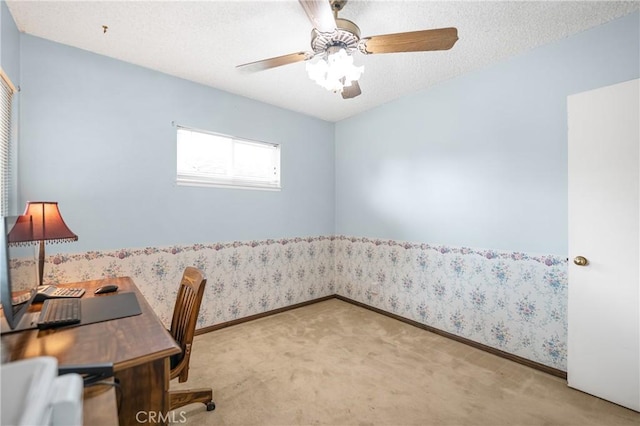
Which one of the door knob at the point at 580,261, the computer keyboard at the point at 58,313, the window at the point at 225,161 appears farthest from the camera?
the window at the point at 225,161

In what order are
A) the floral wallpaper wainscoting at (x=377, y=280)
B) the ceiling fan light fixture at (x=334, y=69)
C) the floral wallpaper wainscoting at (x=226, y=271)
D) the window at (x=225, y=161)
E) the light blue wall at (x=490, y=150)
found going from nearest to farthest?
the ceiling fan light fixture at (x=334, y=69)
the light blue wall at (x=490, y=150)
the floral wallpaper wainscoting at (x=377, y=280)
the floral wallpaper wainscoting at (x=226, y=271)
the window at (x=225, y=161)

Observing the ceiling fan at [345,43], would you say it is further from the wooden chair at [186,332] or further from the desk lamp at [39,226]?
the desk lamp at [39,226]

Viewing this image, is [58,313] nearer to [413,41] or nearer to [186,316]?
[186,316]

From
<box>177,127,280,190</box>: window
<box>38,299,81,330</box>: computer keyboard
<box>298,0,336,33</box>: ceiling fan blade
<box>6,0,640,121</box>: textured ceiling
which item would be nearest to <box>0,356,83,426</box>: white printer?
<box>38,299,81,330</box>: computer keyboard

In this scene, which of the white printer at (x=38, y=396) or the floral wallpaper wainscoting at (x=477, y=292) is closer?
the white printer at (x=38, y=396)

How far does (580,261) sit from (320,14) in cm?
217

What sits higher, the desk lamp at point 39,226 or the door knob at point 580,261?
the desk lamp at point 39,226

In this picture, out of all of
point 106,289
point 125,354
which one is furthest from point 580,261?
point 106,289

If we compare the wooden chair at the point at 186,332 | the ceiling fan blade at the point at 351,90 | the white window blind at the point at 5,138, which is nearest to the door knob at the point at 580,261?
the ceiling fan blade at the point at 351,90

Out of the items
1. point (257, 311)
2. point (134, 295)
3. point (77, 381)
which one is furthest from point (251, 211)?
point (77, 381)

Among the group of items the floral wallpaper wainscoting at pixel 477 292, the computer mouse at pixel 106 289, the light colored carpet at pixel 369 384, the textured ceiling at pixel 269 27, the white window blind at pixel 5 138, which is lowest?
the light colored carpet at pixel 369 384

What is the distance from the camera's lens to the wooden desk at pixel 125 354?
972 millimetres

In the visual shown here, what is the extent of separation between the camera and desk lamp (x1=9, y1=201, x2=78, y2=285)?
64.7 inches

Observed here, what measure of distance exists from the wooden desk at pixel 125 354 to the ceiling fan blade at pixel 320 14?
146cm
